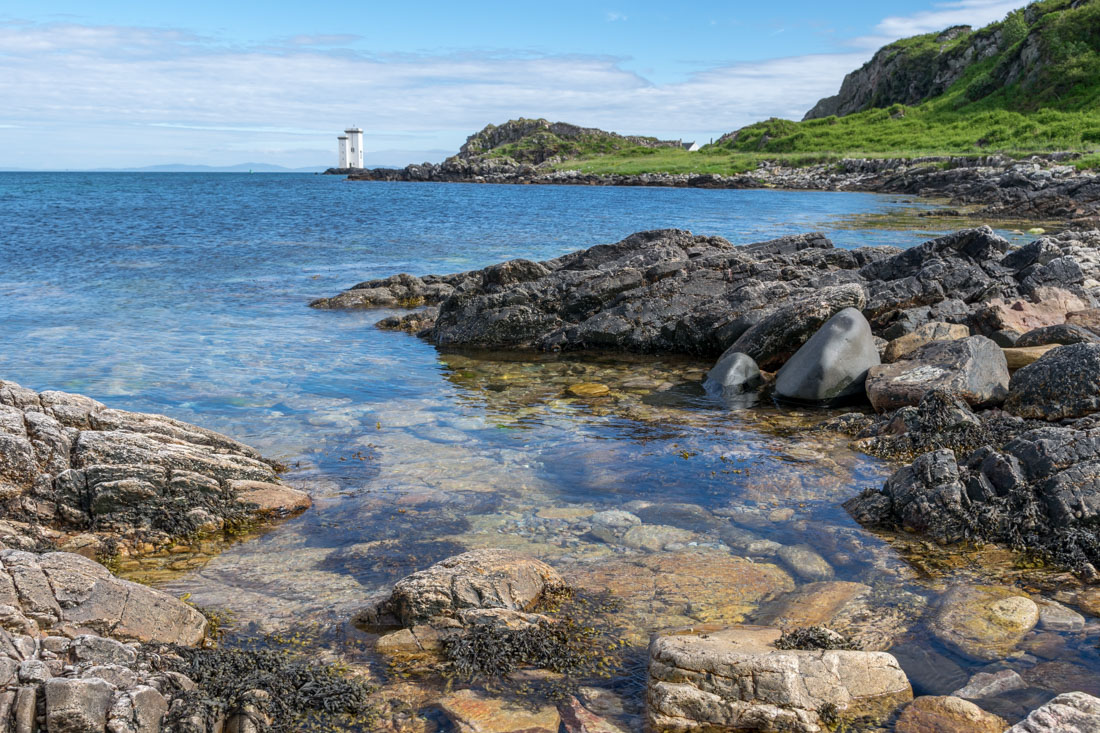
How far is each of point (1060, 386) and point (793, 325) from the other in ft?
14.8

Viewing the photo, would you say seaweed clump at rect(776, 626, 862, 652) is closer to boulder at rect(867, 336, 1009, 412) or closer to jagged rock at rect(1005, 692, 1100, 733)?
jagged rock at rect(1005, 692, 1100, 733)

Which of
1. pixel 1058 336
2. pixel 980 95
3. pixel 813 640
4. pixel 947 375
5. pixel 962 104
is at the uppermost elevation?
pixel 980 95

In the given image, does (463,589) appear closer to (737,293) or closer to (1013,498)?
(1013,498)

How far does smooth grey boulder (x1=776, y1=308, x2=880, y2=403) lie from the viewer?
1244 cm

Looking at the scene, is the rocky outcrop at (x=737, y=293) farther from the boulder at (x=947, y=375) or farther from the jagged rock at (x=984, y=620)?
the jagged rock at (x=984, y=620)

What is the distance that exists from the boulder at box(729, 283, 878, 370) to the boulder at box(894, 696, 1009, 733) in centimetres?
930

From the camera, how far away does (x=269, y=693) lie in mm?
5125

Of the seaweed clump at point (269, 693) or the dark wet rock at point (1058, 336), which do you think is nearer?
the seaweed clump at point (269, 693)

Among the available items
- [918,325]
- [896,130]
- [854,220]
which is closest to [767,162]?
[896,130]

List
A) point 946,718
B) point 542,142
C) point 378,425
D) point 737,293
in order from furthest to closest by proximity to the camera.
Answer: point 542,142, point 737,293, point 378,425, point 946,718

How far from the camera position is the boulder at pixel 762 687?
16.2ft

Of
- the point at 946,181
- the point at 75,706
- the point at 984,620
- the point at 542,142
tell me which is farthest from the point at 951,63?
the point at 75,706

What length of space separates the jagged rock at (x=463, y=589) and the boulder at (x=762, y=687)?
4.68 feet

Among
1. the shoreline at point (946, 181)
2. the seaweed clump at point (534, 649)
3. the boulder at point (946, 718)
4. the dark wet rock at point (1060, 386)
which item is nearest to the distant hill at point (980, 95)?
the shoreline at point (946, 181)
